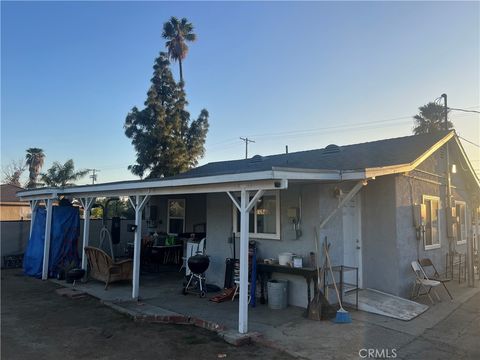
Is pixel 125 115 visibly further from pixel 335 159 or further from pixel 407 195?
pixel 407 195

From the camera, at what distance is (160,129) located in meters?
19.9

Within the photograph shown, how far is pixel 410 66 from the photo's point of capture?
1003 centimetres

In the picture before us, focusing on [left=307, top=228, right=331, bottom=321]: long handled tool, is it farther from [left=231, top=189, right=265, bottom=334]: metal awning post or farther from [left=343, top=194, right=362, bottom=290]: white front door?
[left=231, top=189, right=265, bottom=334]: metal awning post

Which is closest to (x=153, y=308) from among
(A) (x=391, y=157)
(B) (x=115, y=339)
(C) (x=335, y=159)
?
(B) (x=115, y=339)

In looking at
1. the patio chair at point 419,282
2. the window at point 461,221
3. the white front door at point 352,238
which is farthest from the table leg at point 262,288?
the window at point 461,221

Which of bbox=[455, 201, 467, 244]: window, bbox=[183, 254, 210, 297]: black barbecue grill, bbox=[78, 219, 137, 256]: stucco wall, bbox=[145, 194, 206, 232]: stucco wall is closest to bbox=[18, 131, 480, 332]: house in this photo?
bbox=[183, 254, 210, 297]: black barbecue grill

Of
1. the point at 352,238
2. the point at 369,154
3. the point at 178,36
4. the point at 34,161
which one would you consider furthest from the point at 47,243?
the point at 34,161

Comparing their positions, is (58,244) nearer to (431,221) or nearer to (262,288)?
(262,288)

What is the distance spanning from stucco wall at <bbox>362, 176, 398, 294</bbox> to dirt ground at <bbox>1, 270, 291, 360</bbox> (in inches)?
151

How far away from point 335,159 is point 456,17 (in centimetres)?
418

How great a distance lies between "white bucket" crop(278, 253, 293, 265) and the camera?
6957 millimetres

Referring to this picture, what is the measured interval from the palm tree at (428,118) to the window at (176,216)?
18893 millimetres

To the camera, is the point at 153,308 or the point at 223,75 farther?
the point at 223,75

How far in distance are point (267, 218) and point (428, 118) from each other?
71.9 feet
